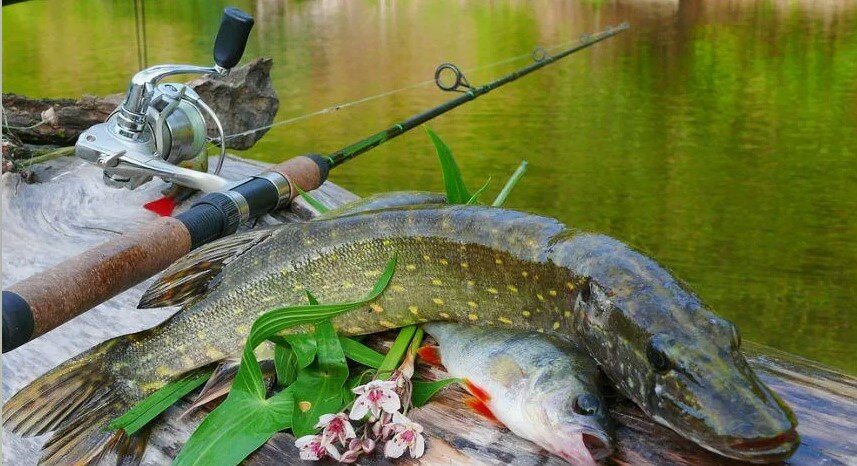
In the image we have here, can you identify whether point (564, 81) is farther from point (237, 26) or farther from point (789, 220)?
point (237, 26)

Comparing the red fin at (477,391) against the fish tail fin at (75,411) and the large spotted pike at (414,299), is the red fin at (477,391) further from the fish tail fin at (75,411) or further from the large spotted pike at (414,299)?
the fish tail fin at (75,411)

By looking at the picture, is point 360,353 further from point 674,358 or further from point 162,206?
point 162,206

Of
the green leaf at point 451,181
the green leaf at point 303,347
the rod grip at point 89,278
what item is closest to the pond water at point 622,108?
the green leaf at point 451,181

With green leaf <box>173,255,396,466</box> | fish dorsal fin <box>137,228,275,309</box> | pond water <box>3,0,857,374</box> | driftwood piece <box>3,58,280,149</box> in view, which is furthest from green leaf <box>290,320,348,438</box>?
pond water <box>3,0,857,374</box>

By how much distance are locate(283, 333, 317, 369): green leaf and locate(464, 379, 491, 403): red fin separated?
0.79 feet

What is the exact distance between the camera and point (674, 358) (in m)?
0.98

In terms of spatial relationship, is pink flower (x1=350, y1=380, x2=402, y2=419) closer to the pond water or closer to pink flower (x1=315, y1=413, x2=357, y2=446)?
pink flower (x1=315, y1=413, x2=357, y2=446)

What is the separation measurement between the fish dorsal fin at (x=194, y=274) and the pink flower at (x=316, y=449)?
0.36 metres

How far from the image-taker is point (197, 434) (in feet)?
3.88

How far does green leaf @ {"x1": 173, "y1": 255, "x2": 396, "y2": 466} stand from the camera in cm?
115

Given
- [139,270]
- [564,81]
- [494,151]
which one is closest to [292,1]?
[564,81]

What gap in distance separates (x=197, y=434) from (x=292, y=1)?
8007 millimetres

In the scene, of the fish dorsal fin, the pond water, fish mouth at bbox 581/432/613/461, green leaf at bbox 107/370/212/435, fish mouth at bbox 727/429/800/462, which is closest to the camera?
fish mouth at bbox 727/429/800/462

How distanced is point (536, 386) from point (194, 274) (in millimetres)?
618
